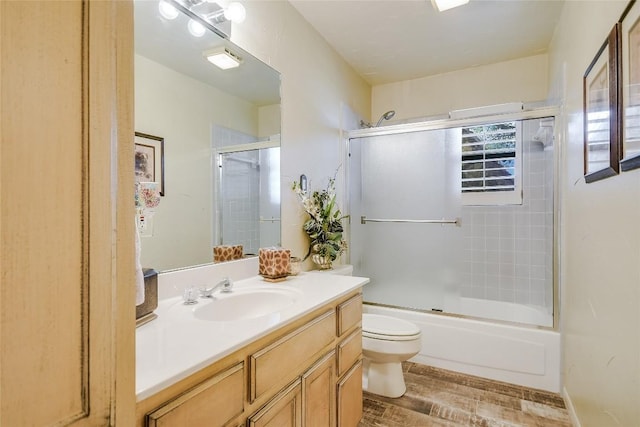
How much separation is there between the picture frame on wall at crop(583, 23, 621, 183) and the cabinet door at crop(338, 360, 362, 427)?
135cm

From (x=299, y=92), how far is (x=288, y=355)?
170 cm

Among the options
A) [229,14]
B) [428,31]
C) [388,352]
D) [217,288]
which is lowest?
[388,352]

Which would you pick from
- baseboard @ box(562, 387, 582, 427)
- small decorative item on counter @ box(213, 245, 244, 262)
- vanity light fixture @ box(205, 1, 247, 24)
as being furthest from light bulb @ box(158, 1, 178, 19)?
baseboard @ box(562, 387, 582, 427)

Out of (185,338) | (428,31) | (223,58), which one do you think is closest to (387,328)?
(185,338)

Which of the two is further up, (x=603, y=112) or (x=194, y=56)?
(x=194, y=56)

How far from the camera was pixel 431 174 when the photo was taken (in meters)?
2.78

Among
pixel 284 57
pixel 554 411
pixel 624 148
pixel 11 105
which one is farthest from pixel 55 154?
pixel 554 411

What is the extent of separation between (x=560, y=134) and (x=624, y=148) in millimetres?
1304

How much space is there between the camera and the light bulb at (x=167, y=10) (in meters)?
1.33

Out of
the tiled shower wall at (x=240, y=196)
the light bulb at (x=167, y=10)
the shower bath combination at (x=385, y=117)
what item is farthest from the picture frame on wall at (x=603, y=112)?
the shower bath combination at (x=385, y=117)

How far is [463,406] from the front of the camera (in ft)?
6.44

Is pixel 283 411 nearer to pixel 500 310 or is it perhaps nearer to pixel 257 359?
pixel 257 359

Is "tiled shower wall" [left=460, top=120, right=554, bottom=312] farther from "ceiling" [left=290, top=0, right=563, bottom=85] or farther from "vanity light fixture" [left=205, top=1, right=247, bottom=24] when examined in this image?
"vanity light fixture" [left=205, top=1, right=247, bottom=24]

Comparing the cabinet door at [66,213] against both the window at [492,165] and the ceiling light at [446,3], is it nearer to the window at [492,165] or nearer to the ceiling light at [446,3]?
the ceiling light at [446,3]
